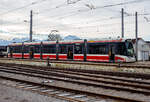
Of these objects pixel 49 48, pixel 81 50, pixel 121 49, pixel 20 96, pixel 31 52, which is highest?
pixel 49 48

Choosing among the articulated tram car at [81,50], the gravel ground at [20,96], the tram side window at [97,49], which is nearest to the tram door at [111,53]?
the articulated tram car at [81,50]

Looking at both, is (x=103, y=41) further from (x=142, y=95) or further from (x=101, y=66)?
(x=142, y=95)

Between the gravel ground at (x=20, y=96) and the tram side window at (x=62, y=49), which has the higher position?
the tram side window at (x=62, y=49)

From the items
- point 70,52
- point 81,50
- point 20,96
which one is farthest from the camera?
point 70,52

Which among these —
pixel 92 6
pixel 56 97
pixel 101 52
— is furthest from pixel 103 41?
pixel 56 97

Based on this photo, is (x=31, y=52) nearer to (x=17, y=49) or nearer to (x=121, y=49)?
(x=17, y=49)

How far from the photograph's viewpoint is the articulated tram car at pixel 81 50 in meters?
21.5

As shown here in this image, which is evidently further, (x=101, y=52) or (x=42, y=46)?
(x=42, y=46)

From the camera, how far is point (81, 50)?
25188mm

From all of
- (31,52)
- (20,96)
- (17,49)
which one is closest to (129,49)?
(20,96)

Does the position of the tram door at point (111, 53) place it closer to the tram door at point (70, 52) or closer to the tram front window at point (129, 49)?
the tram front window at point (129, 49)

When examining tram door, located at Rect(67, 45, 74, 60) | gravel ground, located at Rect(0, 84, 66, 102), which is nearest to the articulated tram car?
tram door, located at Rect(67, 45, 74, 60)

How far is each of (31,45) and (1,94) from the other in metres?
24.5

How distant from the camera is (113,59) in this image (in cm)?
2186
